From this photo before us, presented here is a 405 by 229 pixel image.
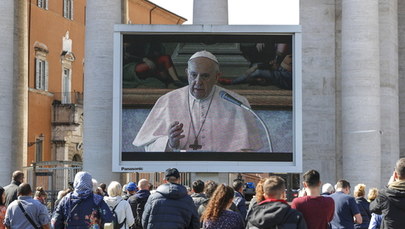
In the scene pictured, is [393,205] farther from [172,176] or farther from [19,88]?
[19,88]

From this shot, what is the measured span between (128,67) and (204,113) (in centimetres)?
252

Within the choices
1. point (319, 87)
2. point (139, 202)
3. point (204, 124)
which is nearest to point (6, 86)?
point (204, 124)

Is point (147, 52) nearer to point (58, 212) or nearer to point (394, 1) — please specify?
point (394, 1)

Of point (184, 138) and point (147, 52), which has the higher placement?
point (147, 52)

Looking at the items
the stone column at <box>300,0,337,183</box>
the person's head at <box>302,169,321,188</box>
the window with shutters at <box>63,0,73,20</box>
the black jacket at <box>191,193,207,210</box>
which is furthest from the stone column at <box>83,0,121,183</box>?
the window with shutters at <box>63,0,73,20</box>

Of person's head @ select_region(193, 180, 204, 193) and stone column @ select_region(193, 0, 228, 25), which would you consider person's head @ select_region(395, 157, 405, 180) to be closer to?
person's head @ select_region(193, 180, 204, 193)

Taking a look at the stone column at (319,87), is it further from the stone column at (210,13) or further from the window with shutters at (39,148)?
the window with shutters at (39,148)

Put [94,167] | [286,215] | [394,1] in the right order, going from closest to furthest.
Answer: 1. [286,215]
2. [94,167]
3. [394,1]

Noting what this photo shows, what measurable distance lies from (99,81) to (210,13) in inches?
154

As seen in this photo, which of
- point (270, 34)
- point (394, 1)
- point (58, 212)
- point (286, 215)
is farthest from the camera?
point (394, 1)

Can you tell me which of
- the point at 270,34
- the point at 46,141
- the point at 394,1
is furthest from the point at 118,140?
the point at 46,141

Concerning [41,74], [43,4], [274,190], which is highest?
[43,4]

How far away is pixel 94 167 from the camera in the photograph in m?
32.1

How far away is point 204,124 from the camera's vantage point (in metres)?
29.5
